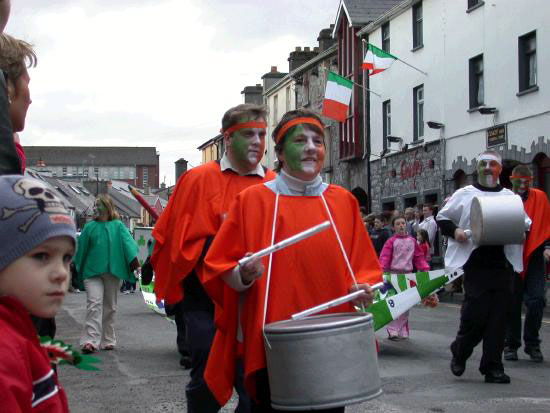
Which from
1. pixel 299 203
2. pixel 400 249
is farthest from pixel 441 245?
pixel 299 203

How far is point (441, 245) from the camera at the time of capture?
27406mm

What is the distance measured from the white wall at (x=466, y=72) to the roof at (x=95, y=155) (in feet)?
488

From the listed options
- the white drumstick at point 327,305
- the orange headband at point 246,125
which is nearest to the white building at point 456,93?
the orange headband at point 246,125

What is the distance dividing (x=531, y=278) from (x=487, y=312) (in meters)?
2.13

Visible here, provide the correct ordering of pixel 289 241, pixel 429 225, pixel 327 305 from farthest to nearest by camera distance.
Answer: pixel 429 225, pixel 327 305, pixel 289 241

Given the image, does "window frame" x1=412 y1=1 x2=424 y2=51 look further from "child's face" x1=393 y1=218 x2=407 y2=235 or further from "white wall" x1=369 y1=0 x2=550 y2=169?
"child's face" x1=393 y1=218 x2=407 y2=235

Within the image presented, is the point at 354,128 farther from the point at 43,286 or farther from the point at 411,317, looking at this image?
the point at 43,286

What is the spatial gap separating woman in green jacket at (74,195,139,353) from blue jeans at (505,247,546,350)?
14.6 ft

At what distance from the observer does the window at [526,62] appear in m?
23.1

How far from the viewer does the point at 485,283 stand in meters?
8.39

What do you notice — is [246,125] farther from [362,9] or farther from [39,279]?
[362,9]

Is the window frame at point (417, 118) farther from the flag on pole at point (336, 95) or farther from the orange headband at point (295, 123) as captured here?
the orange headband at point (295, 123)

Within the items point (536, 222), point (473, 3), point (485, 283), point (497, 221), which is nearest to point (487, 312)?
point (485, 283)

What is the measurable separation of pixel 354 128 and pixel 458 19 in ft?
37.5
